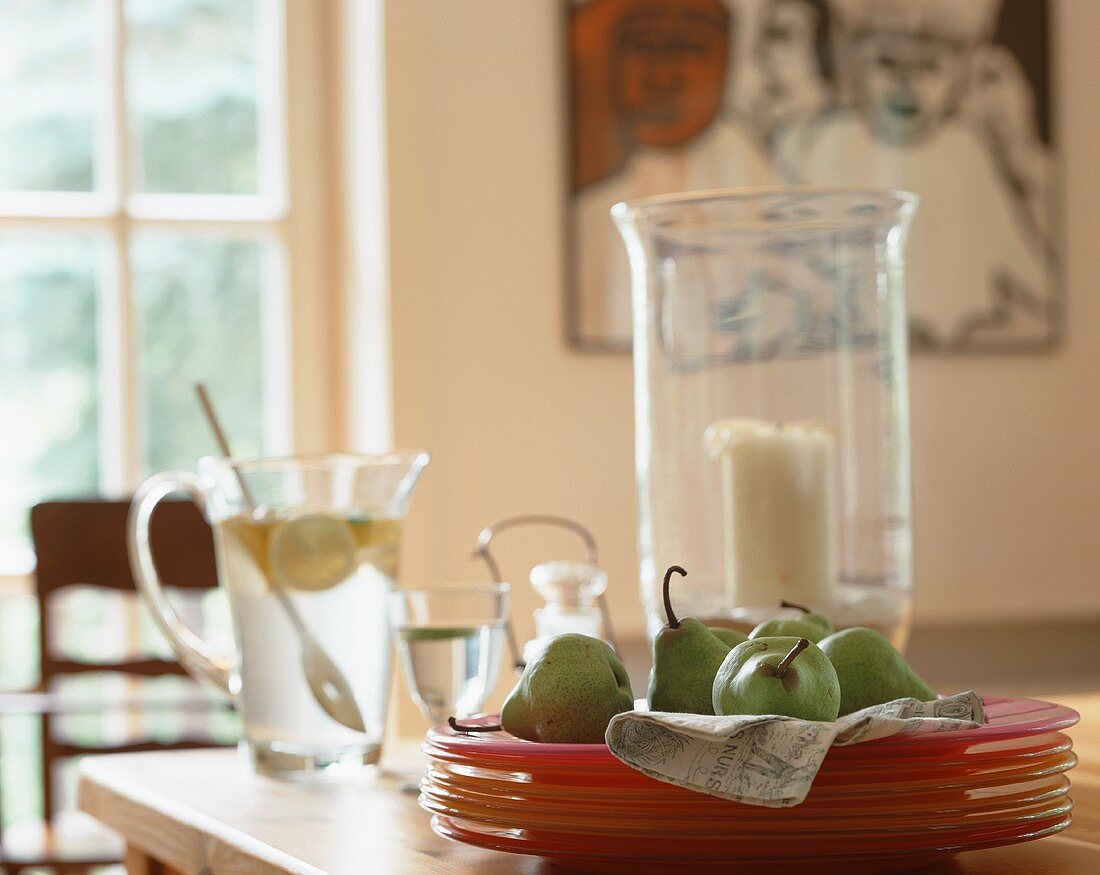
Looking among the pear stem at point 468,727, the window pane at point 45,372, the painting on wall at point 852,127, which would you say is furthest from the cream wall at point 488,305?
the pear stem at point 468,727

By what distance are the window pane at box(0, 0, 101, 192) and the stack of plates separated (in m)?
2.04

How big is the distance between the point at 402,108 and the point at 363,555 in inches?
62.5

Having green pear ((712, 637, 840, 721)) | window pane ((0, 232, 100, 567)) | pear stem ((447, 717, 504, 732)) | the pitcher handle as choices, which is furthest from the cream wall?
green pear ((712, 637, 840, 721))

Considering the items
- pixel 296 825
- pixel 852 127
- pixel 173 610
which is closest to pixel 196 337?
pixel 852 127

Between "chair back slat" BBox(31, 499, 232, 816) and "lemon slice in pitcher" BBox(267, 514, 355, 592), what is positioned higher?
"lemon slice in pitcher" BBox(267, 514, 355, 592)

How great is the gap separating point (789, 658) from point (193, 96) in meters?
2.14

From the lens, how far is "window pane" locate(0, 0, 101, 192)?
2398 millimetres

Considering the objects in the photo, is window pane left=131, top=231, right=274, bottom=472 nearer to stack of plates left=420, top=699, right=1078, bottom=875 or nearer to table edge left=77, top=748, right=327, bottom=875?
table edge left=77, top=748, right=327, bottom=875

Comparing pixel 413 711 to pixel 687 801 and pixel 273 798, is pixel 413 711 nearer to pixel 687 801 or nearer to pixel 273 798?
pixel 273 798

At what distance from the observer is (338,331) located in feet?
8.21

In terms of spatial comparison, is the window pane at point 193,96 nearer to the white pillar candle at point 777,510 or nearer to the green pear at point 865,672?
the white pillar candle at point 777,510

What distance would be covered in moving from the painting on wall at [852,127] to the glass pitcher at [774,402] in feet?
4.79

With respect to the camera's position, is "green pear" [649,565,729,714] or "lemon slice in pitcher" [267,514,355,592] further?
"lemon slice in pitcher" [267,514,355,592]

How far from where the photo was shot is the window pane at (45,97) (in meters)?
2.40
